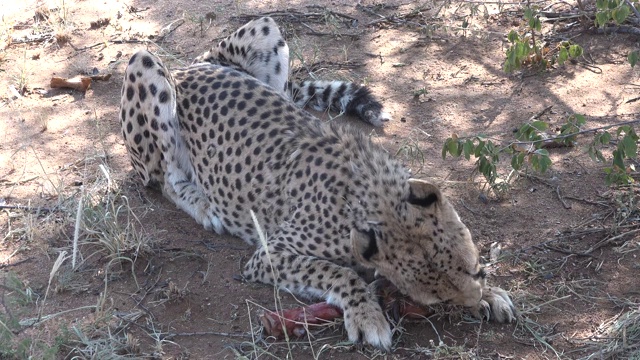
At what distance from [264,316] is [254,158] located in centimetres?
119

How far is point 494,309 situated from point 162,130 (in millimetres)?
2356

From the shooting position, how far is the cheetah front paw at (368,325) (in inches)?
158

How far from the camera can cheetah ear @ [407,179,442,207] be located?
3934 millimetres

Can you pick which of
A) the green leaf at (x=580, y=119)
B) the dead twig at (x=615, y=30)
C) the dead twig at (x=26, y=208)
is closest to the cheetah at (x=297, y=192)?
the dead twig at (x=26, y=208)

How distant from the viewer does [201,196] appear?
541 cm

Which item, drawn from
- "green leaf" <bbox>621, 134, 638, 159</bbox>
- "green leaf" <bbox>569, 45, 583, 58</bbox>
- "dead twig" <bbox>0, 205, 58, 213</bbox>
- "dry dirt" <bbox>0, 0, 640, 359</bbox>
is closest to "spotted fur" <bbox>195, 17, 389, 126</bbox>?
"dry dirt" <bbox>0, 0, 640, 359</bbox>

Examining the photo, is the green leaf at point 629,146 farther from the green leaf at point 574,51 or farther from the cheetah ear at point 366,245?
the green leaf at point 574,51

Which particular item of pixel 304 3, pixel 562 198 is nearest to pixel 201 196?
pixel 562 198

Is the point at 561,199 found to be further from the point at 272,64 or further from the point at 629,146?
the point at 272,64

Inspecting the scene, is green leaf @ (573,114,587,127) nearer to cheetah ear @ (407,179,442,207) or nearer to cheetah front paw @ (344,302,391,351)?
cheetah ear @ (407,179,442,207)

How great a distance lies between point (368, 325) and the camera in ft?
13.3

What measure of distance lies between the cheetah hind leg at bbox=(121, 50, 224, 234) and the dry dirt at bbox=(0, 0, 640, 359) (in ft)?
0.37

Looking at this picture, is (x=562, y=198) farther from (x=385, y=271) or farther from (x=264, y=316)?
(x=264, y=316)

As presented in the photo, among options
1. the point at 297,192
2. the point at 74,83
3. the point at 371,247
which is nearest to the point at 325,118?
the point at 297,192
